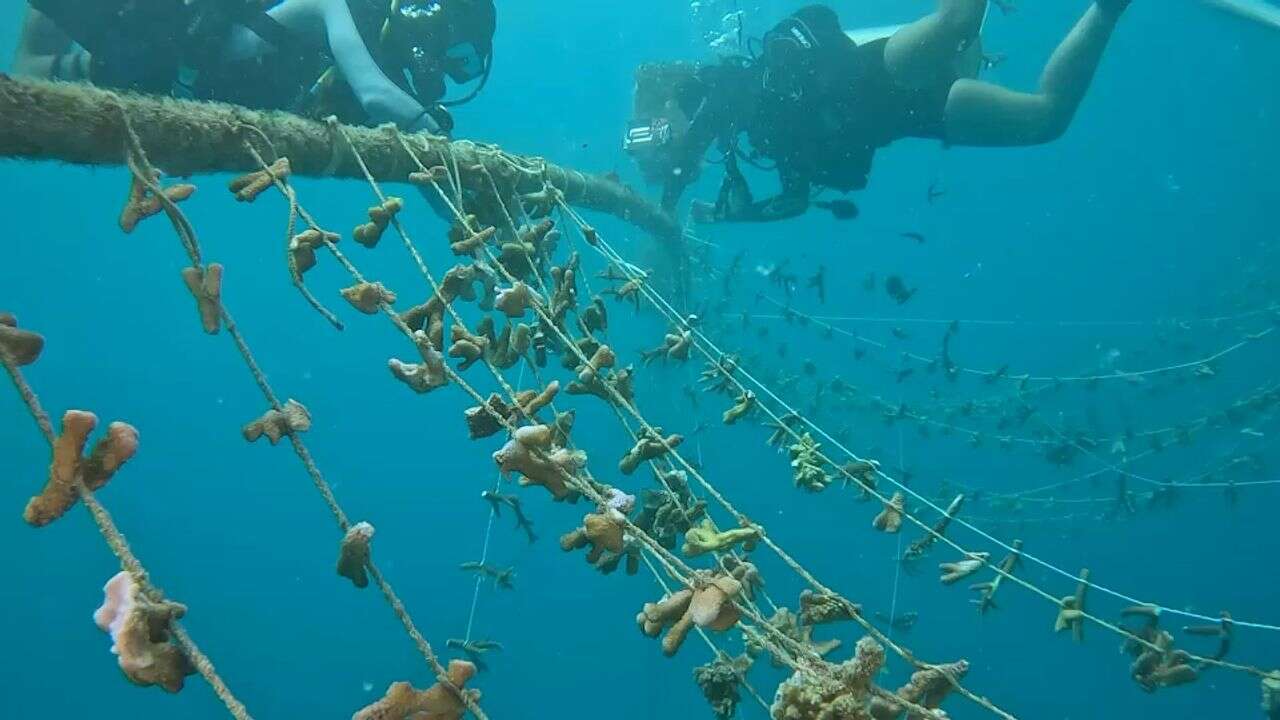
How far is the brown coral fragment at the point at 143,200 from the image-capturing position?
2166mm

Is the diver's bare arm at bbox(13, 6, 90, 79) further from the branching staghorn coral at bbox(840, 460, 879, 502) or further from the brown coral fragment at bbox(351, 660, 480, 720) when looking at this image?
the branching staghorn coral at bbox(840, 460, 879, 502)

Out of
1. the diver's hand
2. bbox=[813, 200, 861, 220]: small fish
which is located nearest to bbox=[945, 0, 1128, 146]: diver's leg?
bbox=[813, 200, 861, 220]: small fish

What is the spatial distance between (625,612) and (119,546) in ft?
91.8

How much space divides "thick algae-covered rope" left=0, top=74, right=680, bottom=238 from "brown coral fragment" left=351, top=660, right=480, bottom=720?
218 cm

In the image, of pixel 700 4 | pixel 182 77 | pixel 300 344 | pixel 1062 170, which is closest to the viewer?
pixel 182 77

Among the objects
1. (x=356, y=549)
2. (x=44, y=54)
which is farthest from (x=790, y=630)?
(x=44, y=54)

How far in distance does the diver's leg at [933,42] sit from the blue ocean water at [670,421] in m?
5.22

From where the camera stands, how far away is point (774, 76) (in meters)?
6.57

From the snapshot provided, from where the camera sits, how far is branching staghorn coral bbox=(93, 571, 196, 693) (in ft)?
3.89

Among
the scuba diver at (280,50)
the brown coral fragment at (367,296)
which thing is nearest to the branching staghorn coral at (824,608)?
the brown coral fragment at (367,296)

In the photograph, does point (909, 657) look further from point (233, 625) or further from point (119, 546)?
point (233, 625)

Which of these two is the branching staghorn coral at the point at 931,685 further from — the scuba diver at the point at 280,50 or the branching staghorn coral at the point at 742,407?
the scuba diver at the point at 280,50

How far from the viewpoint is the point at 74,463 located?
1.37 meters

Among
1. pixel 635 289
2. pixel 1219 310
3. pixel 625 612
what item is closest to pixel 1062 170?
pixel 1219 310
